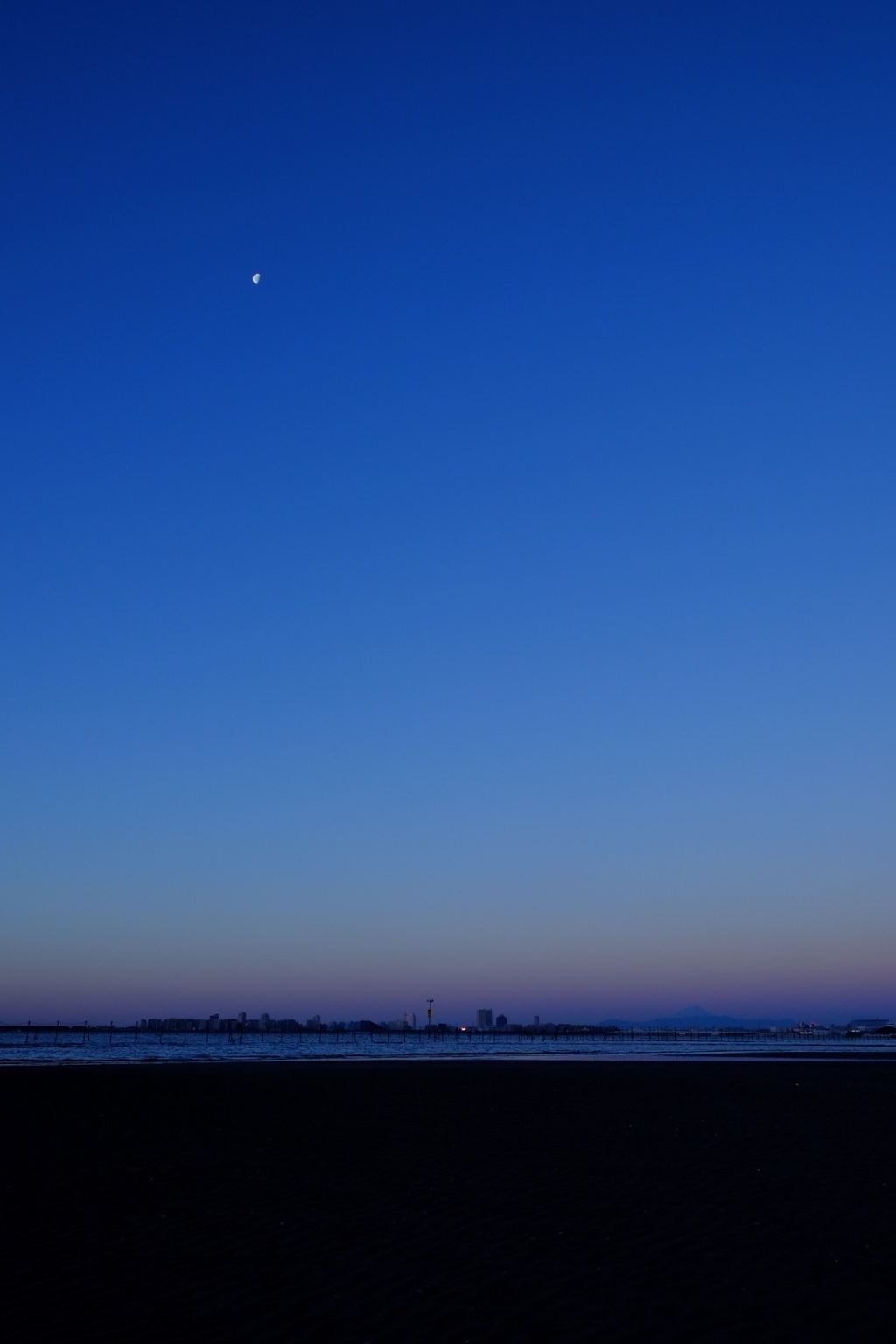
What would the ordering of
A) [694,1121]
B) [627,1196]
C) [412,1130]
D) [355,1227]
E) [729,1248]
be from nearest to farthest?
1. [729,1248]
2. [355,1227]
3. [627,1196]
4. [412,1130]
5. [694,1121]

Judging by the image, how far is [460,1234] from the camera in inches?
535

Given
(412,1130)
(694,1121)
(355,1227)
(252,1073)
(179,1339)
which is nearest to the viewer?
(179,1339)

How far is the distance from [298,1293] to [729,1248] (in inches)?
222

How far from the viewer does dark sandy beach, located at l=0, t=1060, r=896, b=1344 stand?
10164mm

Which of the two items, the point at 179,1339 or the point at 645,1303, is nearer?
the point at 179,1339

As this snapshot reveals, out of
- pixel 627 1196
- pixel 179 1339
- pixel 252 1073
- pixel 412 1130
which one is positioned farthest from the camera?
pixel 252 1073

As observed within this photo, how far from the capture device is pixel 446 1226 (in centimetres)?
1413

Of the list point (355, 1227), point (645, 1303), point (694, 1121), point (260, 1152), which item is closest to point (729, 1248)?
point (645, 1303)

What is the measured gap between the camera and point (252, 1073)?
52.8 meters

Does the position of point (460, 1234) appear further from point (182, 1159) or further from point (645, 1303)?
point (182, 1159)

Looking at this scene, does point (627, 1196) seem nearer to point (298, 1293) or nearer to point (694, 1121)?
point (298, 1293)

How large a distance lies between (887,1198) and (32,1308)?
1303 cm

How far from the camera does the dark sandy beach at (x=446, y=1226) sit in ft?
33.3

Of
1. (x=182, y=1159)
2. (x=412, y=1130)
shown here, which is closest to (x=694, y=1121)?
(x=412, y=1130)
